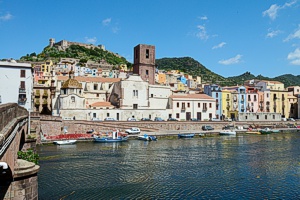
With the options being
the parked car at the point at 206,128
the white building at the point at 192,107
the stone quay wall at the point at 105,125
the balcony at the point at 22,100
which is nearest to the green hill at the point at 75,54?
the white building at the point at 192,107

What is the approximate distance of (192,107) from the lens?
78.0 metres

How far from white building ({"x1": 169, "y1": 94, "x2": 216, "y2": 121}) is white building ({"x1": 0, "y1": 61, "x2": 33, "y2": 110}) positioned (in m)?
35.6

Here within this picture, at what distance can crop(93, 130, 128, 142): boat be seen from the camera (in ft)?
178

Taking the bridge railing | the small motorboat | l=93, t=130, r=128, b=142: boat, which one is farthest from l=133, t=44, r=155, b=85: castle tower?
the bridge railing

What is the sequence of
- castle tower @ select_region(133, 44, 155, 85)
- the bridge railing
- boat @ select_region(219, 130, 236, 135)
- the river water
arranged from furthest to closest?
castle tower @ select_region(133, 44, 155, 85) → boat @ select_region(219, 130, 236, 135) → the river water → the bridge railing

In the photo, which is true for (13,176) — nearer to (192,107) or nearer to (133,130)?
(133,130)

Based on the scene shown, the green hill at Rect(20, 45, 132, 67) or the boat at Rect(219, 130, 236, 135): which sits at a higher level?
the green hill at Rect(20, 45, 132, 67)

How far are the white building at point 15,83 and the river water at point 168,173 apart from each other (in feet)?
38.5

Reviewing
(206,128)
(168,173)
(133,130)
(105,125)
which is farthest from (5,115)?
(206,128)

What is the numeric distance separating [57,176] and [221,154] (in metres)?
22.1

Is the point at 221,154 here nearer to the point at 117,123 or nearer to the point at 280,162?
the point at 280,162

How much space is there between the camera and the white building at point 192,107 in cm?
7694

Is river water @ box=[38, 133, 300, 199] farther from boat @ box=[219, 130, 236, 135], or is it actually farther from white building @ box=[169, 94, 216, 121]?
white building @ box=[169, 94, 216, 121]

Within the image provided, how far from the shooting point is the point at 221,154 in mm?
41125
